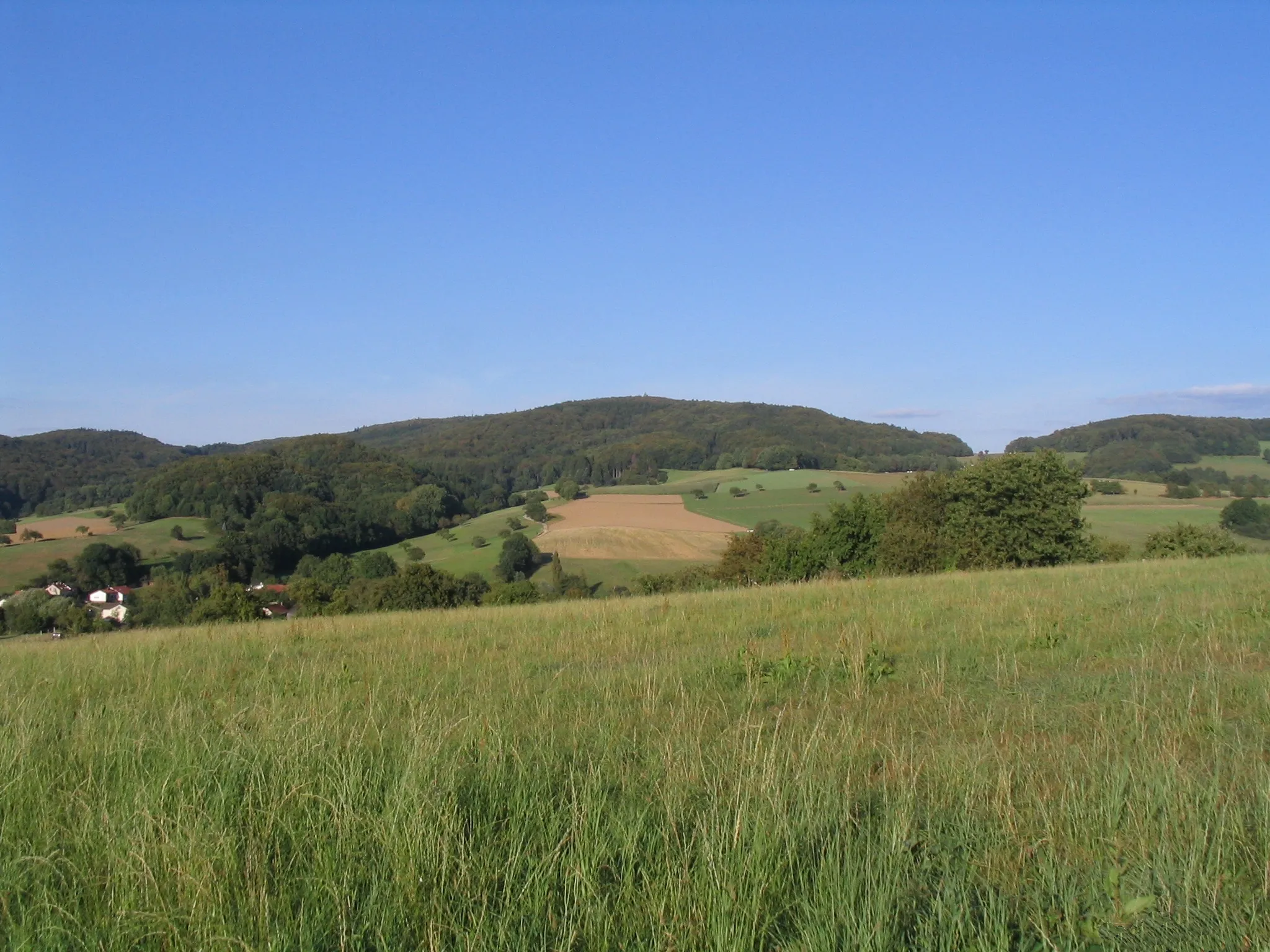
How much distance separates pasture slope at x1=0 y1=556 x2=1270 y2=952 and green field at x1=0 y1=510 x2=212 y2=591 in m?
49.3

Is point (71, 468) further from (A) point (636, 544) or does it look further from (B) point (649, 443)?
(A) point (636, 544)

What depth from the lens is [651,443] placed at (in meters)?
112

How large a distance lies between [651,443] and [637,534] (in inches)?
2084

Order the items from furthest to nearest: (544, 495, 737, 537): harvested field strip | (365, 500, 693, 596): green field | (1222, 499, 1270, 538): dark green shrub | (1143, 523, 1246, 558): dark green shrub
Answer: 1. (544, 495, 737, 537): harvested field strip
2. (365, 500, 693, 596): green field
3. (1222, 499, 1270, 538): dark green shrub
4. (1143, 523, 1246, 558): dark green shrub

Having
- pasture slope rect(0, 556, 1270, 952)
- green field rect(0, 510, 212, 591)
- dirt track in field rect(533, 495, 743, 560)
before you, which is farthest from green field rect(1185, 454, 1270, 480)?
green field rect(0, 510, 212, 591)

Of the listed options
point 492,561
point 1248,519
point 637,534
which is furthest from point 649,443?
point 1248,519

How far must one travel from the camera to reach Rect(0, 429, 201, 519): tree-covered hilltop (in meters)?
77.9

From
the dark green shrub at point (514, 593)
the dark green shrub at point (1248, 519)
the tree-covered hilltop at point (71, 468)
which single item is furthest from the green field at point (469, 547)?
the dark green shrub at point (1248, 519)

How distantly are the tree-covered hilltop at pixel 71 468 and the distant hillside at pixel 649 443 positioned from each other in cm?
3274

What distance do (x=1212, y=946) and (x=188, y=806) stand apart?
12.4 ft

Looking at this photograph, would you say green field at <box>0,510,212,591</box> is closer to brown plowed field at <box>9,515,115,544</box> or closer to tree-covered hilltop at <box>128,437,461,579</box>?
brown plowed field at <box>9,515,115,544</box>

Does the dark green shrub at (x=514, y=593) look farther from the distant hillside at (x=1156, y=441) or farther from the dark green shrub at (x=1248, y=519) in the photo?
the distant hillside at (x=1156, y=441)

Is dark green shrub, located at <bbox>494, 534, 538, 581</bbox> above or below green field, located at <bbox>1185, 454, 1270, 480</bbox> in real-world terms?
below

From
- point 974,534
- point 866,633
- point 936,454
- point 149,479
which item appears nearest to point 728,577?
point 974,534
